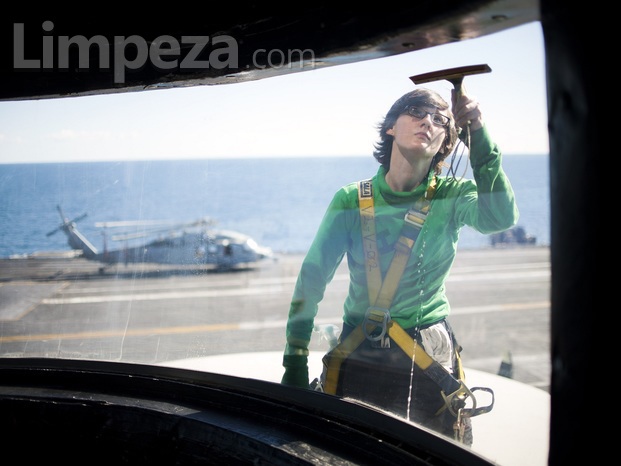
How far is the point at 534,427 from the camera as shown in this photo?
63.1 inches

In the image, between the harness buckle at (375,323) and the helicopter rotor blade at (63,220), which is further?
the helicopter rotor blade at (63,220)

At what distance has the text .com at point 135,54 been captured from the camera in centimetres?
127

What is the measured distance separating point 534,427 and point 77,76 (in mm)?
1453

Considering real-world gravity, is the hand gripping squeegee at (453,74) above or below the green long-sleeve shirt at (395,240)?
above

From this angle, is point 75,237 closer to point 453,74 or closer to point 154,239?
point 154,239

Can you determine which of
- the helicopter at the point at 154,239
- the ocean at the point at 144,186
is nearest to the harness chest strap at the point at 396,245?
the ocean at the point at 144,186

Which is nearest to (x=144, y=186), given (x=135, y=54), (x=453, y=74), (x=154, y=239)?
(x=154, y=239)

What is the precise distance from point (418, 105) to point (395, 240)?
39cm

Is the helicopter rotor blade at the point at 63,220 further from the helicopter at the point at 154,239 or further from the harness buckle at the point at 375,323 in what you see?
the harness buckle at the point at 375,323

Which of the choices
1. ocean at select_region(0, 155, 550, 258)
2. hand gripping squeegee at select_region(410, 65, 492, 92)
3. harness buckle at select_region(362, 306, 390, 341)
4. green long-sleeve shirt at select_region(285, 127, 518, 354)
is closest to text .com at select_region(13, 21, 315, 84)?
hand gripping squeegee at select_region(410, 65, 492, 92)

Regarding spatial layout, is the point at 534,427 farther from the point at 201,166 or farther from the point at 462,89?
the point at 201,166

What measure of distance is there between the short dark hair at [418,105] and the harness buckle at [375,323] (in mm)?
435

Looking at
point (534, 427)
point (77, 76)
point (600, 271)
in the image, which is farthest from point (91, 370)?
point (600, 271)

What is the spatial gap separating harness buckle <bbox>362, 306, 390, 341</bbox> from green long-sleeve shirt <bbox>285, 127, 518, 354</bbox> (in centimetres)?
2
